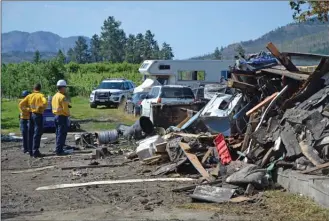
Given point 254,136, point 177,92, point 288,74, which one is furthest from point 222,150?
point 177,92

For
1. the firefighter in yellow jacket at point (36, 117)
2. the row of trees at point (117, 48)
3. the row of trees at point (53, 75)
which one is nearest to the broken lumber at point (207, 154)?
the firefighter in yellow jacket at point (36, 117)

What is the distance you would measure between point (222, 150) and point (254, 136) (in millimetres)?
994

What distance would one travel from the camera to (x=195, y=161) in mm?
11242

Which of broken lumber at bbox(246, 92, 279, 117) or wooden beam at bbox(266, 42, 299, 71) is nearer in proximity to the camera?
broken lumber at bbox(246, 92, 279, 117)

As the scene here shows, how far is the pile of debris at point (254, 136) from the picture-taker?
9312 mm

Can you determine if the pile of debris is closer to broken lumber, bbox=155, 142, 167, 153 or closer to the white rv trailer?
broken lumber, bbox=155, 142, 167, 153

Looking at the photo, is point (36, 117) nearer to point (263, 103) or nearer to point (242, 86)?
point (242, 86)

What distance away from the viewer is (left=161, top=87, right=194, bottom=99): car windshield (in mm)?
25837

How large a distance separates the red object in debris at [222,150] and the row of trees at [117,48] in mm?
83517

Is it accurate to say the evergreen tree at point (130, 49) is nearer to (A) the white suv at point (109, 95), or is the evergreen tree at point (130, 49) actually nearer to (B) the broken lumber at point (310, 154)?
(A) the white suv at point (109, 95)

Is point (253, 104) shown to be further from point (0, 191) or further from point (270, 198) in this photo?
point (0, 191)

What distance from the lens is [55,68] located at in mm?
45719

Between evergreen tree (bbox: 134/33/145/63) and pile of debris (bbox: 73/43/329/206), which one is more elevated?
evergreen tree (bbox: 134/33/145/63)

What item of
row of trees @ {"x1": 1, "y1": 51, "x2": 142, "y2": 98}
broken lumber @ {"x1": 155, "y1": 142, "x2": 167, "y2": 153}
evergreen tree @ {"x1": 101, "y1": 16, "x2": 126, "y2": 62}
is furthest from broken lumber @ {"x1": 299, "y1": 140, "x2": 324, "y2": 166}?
evergreen tree @ {"x1": 101, "y1": 16, "x2": 126, "y2": 62}
